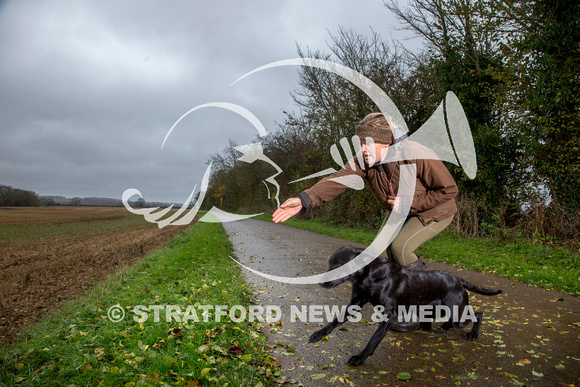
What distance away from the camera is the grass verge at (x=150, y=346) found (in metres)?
3.20

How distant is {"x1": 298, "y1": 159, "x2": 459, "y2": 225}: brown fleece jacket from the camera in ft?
12.3

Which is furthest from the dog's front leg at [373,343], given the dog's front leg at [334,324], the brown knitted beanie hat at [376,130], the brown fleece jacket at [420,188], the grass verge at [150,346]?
the brown knitted beanie hat at [376,130]

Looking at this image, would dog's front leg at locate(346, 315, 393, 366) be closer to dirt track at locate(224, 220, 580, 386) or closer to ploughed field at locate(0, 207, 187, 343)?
dirt track at locate(224, 220, 580, 386)

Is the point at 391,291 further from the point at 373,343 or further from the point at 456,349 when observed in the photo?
the point at 456,349

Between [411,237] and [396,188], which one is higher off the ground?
[396,188]

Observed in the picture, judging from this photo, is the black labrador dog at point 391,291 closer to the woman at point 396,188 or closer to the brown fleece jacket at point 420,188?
the woman at point 396,188

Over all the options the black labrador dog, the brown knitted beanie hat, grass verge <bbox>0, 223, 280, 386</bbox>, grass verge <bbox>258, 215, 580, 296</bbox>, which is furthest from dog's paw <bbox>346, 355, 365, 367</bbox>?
grass verge <bbox>258, 215, 580, 296</bbox>

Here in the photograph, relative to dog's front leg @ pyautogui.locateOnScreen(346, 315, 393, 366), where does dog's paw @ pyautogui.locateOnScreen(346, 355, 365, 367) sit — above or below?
below

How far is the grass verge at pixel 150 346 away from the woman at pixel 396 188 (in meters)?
1.51

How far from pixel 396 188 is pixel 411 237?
0.56 meters

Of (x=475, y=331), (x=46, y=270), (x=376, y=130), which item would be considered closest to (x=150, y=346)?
(x=376, y=130)

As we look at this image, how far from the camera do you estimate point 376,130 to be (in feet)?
12.0

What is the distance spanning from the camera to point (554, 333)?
160 inches

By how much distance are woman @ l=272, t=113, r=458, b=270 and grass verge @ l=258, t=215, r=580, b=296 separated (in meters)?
3.73
